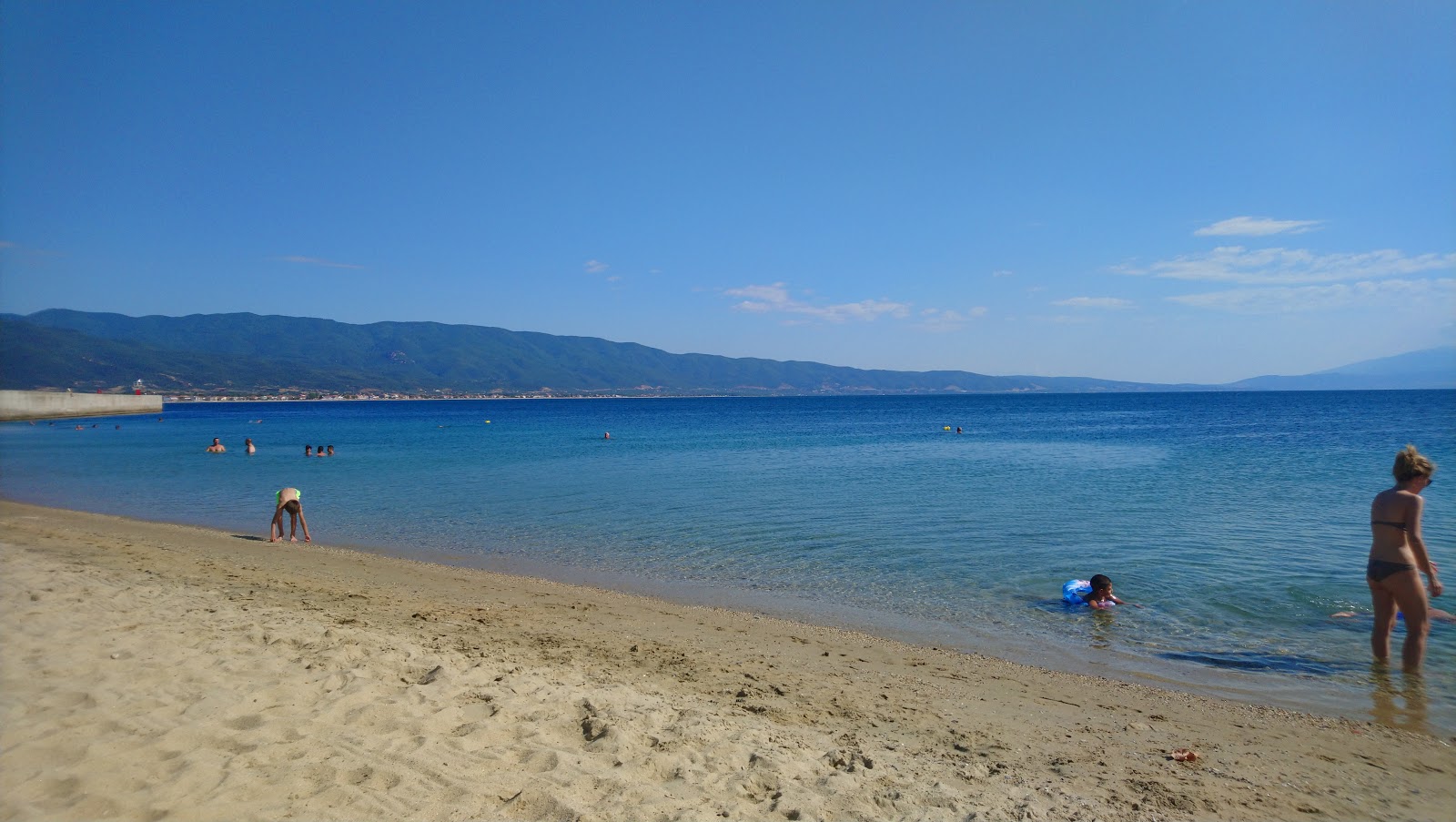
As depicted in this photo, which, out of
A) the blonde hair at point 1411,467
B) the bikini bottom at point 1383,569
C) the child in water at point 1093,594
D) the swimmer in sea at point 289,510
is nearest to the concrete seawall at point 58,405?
the swimmer in sea at point 289,510

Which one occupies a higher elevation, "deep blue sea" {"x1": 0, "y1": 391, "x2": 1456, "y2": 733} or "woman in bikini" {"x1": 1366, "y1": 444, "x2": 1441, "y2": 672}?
"woman in bikini" {"x1": 1366, "y1": 444, "x2": 1441, "y2": 672}

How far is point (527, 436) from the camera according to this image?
53781mm

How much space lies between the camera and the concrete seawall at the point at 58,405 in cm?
6694

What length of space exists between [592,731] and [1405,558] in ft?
25.3

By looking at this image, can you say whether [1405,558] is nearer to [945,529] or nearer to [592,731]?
[592,731]

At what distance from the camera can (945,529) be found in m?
15.7

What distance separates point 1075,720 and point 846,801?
2805mm

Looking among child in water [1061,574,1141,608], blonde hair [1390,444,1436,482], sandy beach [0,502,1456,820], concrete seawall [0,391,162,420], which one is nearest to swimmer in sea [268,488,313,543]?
sandy beach [0,502,1456,820]

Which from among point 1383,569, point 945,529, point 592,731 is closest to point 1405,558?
point 1383,569

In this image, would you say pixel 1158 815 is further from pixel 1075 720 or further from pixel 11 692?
pixel 11 692

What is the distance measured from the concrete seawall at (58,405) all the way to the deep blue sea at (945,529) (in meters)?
39.2

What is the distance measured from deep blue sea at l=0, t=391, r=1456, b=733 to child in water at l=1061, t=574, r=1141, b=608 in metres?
0.19

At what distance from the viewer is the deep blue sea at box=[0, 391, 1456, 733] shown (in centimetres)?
857

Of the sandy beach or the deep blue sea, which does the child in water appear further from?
the sandy beach
